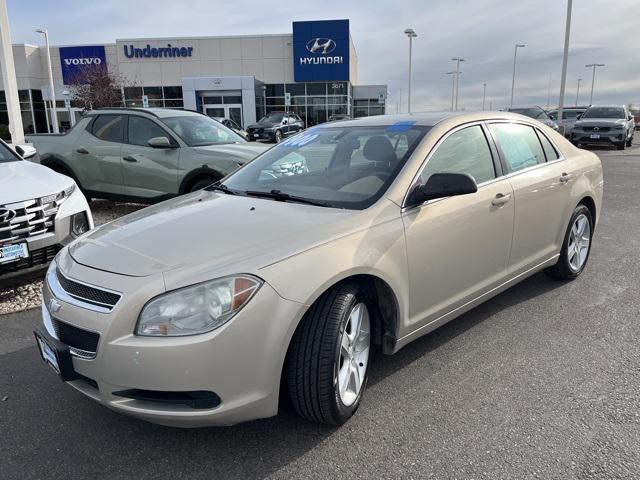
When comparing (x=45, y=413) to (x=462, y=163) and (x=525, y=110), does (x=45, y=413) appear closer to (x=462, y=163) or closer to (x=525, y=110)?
(x=462, y=163)

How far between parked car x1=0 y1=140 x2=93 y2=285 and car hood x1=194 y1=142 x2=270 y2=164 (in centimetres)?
246

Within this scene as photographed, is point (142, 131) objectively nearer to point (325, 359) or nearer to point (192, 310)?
point (192, 310)

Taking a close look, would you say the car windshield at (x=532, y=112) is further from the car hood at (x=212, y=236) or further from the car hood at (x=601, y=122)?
the car hood at (x=212, y=236)

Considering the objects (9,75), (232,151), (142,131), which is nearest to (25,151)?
(142,131)

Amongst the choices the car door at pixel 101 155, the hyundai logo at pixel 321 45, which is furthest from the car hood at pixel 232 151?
the hyundai logo at pixel 321 45

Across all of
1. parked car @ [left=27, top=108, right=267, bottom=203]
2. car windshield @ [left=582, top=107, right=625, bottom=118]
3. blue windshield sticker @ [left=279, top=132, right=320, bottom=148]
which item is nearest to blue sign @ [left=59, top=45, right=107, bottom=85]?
car windshield @ [left=582, top=107, right=625, bottom=118]

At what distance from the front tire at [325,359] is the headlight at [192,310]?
0.39 m

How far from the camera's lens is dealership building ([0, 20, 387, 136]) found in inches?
1623

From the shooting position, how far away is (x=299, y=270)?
239 cm

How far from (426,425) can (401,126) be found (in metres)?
1.99

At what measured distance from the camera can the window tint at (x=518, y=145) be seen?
394cm

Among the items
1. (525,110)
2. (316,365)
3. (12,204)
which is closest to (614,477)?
(316,365)

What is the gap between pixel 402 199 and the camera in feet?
9.75

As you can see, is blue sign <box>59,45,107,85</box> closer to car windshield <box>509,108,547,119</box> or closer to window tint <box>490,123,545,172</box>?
car windshield <box>509,108,547,119</box>
